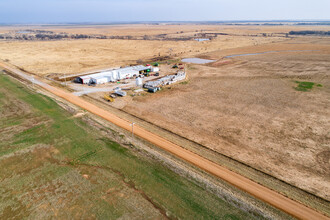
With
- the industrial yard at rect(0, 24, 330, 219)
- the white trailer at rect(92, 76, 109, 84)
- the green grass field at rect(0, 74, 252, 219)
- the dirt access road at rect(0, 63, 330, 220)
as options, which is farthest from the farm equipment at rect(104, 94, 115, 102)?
the green grass field at rect(0, 74, 252, 219)

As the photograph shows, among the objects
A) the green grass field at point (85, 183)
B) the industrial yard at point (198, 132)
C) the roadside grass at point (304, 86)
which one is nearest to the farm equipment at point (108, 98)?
the industrial yard at point (198, 132)

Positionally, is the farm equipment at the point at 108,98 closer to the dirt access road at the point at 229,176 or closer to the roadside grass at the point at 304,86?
the dirt access road at the point at 229,176

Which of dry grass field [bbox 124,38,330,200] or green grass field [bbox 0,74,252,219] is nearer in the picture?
green grass field [bbox 0,74,252,219]

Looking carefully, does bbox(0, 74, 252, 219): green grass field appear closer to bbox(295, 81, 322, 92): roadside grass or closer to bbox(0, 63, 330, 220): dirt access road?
bbox(0, 63, 330, 220): dirt access road

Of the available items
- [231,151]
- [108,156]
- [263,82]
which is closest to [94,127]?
[108,156]

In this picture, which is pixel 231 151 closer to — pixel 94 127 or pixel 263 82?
pixel 94 127

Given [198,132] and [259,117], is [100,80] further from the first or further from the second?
[259,117]

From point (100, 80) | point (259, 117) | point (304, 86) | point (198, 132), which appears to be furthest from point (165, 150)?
point (304, 86)
